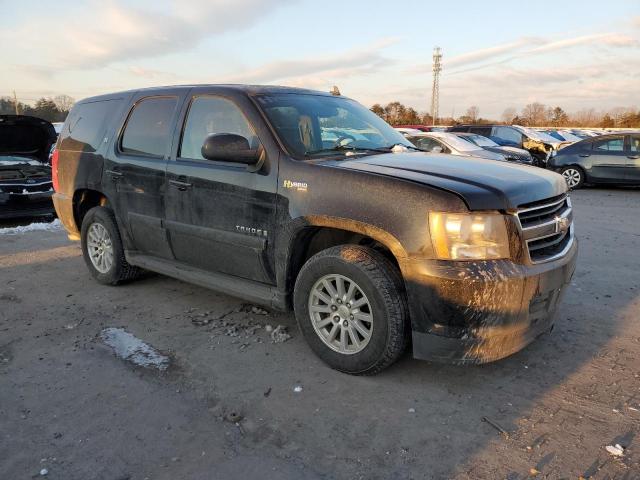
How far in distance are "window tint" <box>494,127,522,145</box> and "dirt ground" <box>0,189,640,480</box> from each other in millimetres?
15399

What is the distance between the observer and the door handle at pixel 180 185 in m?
4.15

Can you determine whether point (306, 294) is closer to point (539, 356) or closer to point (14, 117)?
point (539, 356)

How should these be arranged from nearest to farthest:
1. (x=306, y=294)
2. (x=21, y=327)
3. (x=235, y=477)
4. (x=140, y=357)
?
(x=235, y=477), (x=306, y=294), (x=140, y=357), (x=21, y=327)

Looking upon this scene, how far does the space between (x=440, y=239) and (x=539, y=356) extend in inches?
55.0

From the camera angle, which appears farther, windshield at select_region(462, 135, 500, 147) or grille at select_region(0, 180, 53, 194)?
windshield at select_region(462, 135, 500, 147)

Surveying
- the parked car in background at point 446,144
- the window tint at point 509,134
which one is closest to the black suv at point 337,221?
the parked car in background at point 446,144

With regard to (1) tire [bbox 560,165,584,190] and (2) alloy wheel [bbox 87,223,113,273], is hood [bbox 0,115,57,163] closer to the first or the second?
(2) alloy wheel [bbox 87,223,113,273]

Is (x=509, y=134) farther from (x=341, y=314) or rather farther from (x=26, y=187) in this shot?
(x=341, y=314)

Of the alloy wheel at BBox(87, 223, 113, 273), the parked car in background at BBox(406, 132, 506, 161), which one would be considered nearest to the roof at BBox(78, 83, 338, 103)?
the alloy wheel at BBox(87, 223, 113, 273)

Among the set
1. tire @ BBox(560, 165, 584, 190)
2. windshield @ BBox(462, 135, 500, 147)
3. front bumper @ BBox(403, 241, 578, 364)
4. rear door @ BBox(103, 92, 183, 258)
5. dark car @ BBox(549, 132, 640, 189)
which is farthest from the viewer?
windshield @ BBox(462, 135, 500, 147)

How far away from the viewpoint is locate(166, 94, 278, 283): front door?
3.70 metres

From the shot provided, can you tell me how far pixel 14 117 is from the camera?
28.4 ft

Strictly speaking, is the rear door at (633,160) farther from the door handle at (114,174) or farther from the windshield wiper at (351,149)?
the door handle at (114,174)

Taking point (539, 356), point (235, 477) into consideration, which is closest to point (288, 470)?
point (235, 477)
